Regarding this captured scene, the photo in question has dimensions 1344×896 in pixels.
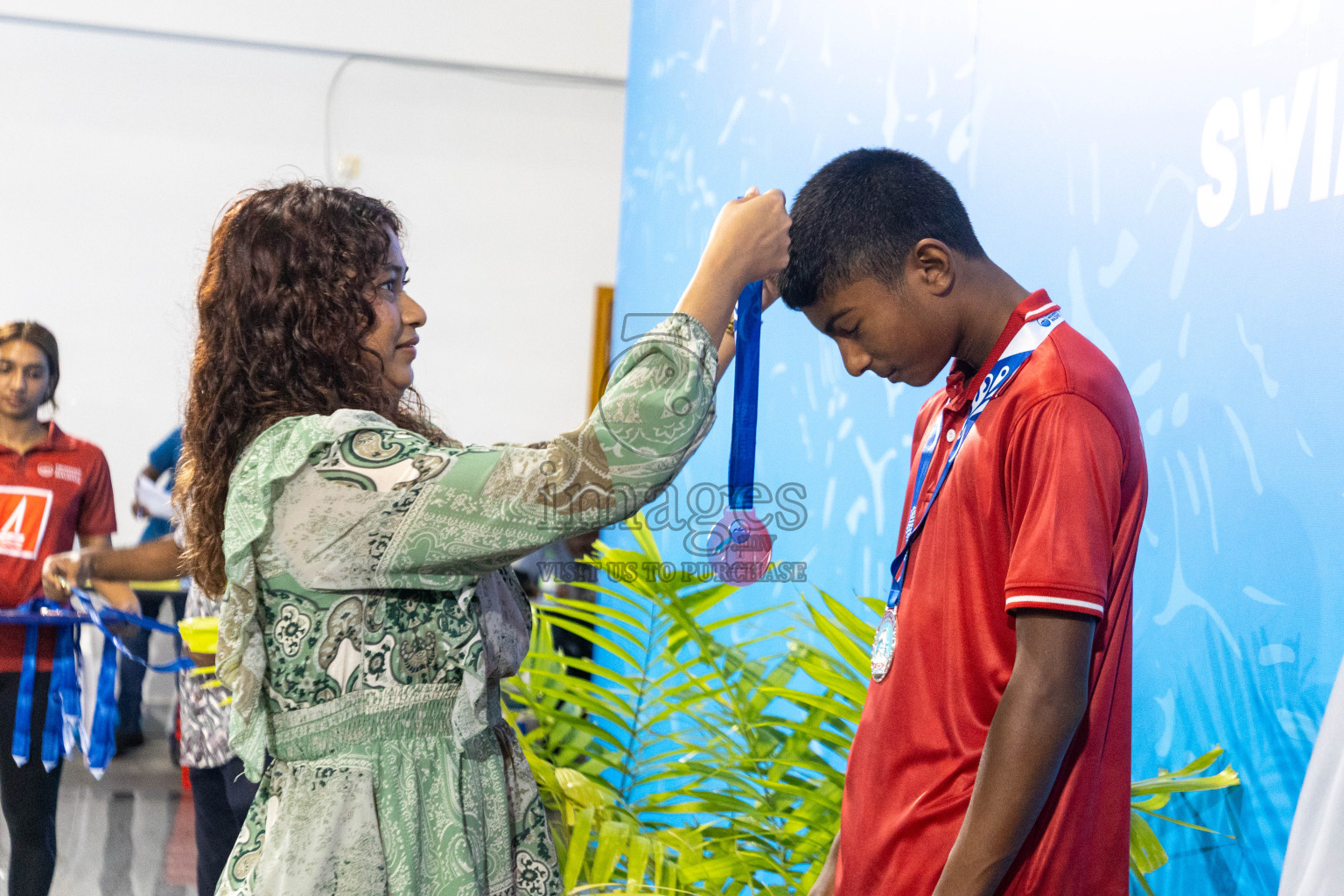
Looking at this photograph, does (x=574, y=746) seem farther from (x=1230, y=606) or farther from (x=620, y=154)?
(x=620, y=154)

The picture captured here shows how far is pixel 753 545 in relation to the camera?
5.05ft

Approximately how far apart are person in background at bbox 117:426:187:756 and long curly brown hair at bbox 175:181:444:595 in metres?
4.34

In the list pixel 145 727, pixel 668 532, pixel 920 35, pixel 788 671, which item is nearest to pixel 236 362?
pixel 788 671

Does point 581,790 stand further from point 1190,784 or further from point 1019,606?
point 1019,606

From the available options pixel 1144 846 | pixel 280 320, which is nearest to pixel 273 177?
pixel 280 320

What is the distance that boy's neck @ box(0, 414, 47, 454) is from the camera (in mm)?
3246

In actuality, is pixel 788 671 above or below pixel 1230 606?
below

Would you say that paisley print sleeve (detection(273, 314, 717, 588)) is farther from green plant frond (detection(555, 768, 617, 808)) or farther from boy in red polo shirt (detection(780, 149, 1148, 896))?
green plant frond (detection(555, 768, 617, 808))

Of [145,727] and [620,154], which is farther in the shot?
[620,154]

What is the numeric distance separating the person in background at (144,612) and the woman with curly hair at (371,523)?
4.39 metres

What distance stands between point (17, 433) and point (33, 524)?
281 mm

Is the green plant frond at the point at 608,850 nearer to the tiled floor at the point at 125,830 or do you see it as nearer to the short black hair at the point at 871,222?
the short black hair at the point at 871,222

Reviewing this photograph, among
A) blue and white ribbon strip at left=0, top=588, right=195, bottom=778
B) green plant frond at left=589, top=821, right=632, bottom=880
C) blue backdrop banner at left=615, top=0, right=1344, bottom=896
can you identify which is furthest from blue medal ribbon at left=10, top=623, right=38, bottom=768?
blue backdrop banner at left=615, top=0, right=1344, bottom=896

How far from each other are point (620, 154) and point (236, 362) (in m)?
6.21
